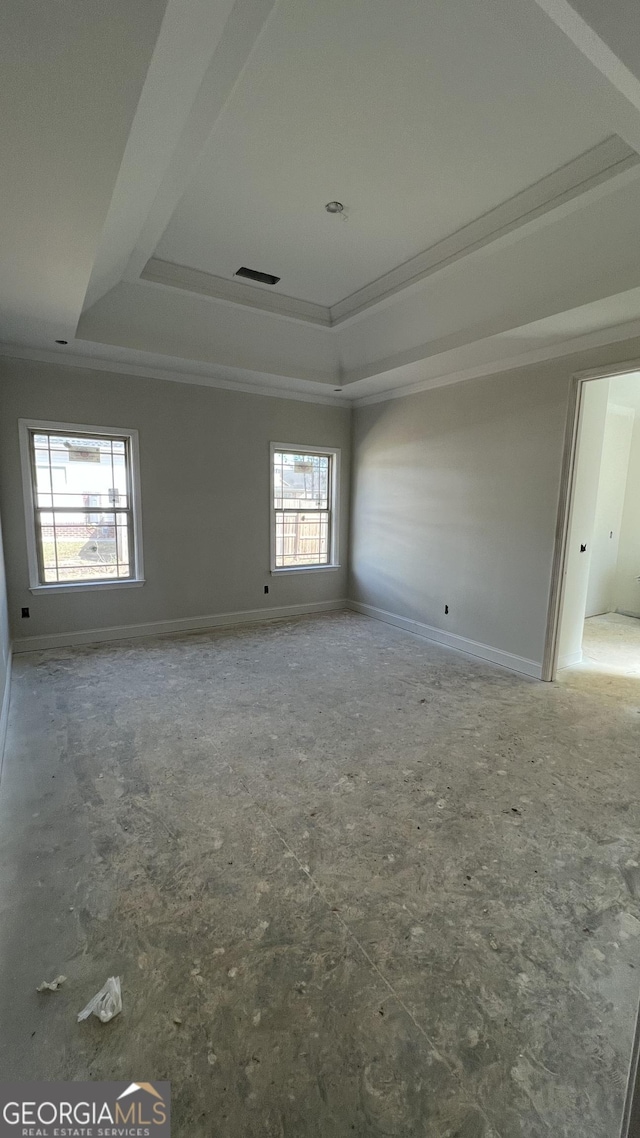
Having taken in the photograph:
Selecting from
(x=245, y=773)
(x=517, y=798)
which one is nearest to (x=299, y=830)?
(x=245, y=773)

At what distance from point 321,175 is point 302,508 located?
3.72m

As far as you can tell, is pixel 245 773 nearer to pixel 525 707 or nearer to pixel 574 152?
pixel 525 707

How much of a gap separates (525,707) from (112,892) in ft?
9.38

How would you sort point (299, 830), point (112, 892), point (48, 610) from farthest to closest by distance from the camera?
point (48, 610) → point (299, 830) → point (112, 892)

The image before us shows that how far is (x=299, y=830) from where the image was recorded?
211cm

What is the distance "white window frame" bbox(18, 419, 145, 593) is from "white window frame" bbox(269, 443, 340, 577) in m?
1.53

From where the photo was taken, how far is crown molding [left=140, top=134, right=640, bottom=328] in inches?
90.4

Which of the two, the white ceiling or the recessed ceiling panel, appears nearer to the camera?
the white ceiling

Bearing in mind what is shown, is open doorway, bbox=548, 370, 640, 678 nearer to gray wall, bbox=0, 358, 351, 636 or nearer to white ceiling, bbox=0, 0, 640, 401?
white ceiling, bbox=0, 0, 640, 401

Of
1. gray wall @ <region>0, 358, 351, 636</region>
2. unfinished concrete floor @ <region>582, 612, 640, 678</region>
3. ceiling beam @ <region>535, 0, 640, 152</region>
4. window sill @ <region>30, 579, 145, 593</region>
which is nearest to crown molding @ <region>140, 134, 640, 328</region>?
ceiling beam @ <region>535, 0, 640, 152</region>

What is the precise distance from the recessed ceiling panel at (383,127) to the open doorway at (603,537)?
1.83 m

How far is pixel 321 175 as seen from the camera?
2.54m

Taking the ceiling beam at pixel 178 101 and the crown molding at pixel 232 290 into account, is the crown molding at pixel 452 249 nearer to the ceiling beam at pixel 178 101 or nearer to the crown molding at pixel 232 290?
the crown molding at pixel 232 290

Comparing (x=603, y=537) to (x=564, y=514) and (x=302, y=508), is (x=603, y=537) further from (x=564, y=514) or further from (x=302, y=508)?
(x=302, y=508)
